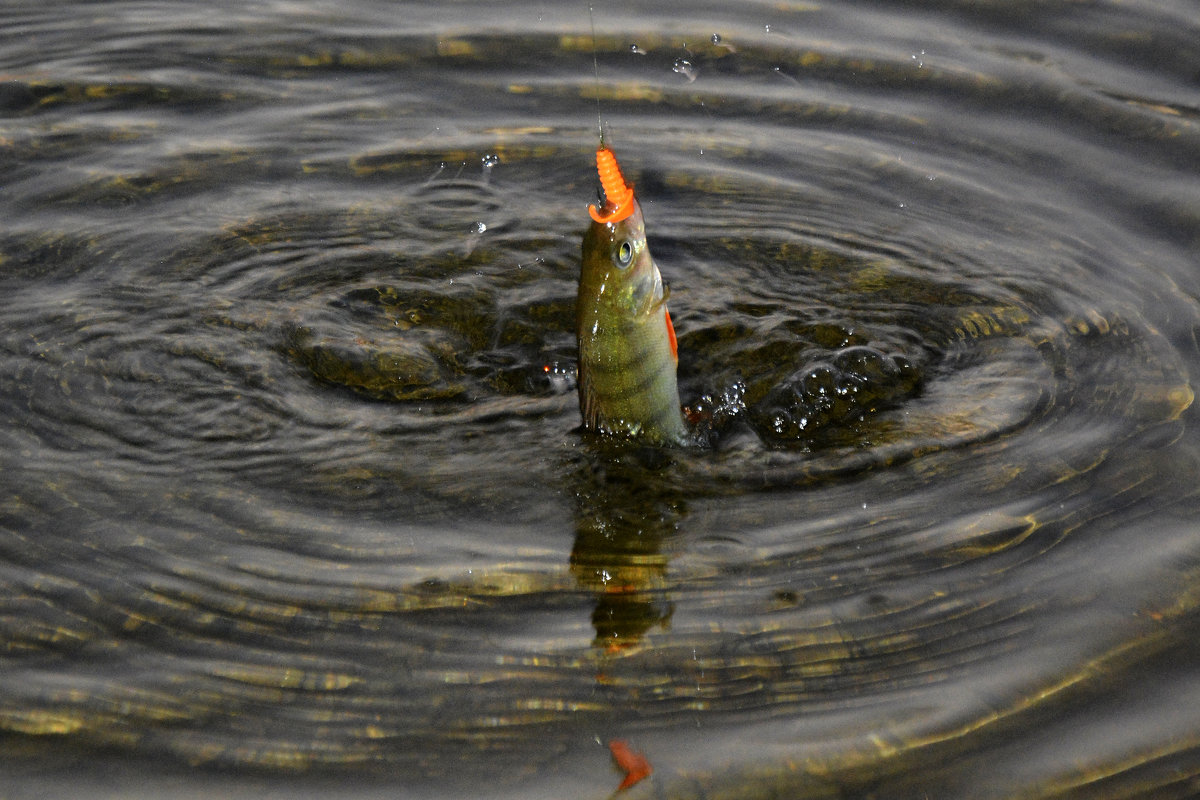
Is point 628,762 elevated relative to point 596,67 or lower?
lower

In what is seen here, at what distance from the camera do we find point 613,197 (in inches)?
165

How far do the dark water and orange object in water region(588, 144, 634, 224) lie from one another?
1.01 m

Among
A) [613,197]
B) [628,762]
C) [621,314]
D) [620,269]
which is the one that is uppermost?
[613,197]

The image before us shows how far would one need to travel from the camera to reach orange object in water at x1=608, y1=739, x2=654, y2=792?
10.9ft

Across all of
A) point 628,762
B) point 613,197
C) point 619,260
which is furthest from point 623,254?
point 628,762

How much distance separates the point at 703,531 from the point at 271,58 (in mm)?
4891

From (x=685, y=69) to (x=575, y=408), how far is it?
3.31 metres

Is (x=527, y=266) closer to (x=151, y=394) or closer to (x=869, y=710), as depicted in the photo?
(x=151, y=394)

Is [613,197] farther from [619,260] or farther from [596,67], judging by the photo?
[596,67]

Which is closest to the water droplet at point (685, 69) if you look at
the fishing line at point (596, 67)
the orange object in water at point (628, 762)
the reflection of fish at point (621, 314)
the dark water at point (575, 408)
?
the dark water at point (575, 408)

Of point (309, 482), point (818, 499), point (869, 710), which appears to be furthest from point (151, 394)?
point (869, 710)

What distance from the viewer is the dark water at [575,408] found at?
350 cm

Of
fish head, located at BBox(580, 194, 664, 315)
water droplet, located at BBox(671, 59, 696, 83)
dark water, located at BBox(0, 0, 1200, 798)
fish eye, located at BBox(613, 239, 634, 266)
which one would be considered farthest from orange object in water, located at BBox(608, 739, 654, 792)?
water droplet, located at BBox(671, 59, 696, 83)

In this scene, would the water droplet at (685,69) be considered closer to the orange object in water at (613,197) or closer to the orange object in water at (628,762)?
the orange object in water at (613,197)
